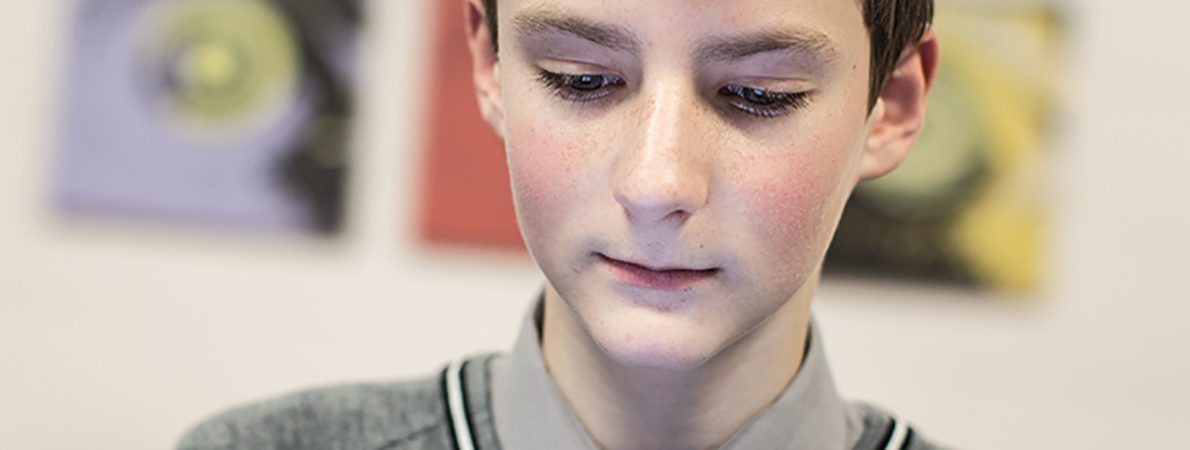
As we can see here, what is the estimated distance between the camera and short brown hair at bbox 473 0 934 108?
2.29 feet

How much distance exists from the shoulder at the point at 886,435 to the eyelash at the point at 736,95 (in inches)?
9.3

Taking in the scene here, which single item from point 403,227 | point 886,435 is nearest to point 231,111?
point 403,227

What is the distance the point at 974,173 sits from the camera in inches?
60.0

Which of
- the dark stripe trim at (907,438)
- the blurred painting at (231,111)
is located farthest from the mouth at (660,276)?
the blurred painting at (231,111)

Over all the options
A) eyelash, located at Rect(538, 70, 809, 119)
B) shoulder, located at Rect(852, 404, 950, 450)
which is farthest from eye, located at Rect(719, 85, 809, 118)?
shoulder, located at Rect(852, 404, 950, 450)

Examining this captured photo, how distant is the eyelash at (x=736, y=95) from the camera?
2.15ft

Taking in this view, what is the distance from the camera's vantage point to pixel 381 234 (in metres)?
1.64

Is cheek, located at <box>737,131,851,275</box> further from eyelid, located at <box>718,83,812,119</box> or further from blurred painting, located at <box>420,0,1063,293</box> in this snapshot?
blurred painting, located at <box>420,0,1063,293</box>

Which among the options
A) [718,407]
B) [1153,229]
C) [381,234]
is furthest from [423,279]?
[718,407]

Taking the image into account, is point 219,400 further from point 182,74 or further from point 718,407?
point 718,407

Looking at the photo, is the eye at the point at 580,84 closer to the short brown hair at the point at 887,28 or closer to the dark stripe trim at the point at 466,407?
the short brown hair at the point at 887,28

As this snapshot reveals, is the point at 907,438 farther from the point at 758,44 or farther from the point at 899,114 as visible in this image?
the point at 758,44

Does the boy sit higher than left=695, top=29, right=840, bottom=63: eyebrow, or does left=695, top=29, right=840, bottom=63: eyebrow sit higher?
left=695, top=29, right=840, bottom=63: eyebrow

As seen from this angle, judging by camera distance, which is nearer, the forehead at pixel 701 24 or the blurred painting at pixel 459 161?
the forehead at pixel 701 24
